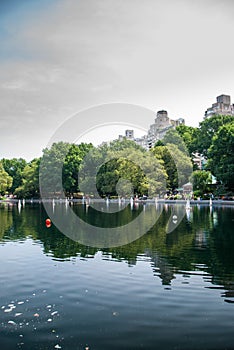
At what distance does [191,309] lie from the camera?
9.63 meters

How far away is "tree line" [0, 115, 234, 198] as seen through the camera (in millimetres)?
58250

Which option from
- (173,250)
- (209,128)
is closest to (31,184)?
(209,128)

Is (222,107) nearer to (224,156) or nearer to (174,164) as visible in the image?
(174,164)

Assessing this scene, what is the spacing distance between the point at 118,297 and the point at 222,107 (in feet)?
418

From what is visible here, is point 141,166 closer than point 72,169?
Yes

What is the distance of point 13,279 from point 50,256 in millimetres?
4368

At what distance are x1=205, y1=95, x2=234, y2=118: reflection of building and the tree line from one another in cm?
3679

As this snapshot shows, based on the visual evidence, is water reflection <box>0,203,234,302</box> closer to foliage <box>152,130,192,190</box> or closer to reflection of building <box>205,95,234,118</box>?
foliage <box>152,130,192,190</box>

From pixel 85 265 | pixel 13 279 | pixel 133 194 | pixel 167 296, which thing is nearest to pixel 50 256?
pixel 85 265

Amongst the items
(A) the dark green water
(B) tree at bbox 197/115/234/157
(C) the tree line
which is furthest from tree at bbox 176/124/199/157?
(A) the dark green water

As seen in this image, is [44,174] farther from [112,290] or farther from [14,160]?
[112,290]

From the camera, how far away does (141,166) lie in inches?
2886

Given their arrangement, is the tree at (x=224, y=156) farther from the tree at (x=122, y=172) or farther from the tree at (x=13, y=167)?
the tree at (x=13, y=167)

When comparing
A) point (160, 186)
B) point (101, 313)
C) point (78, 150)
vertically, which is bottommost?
point (101, 313)
